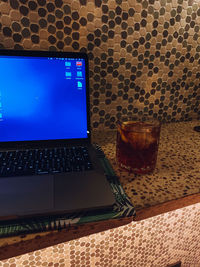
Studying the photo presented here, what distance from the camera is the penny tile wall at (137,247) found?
70 cm

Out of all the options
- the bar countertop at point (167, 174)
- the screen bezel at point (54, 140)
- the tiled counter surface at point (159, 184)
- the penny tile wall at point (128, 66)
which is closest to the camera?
the tiled counter surface at point (159, 184)

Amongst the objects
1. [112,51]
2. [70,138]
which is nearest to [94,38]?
[112,51]

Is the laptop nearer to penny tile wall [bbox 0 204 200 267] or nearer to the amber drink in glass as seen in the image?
the amber drink in glass

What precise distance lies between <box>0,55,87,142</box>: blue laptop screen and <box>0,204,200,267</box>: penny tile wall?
1.29 ft

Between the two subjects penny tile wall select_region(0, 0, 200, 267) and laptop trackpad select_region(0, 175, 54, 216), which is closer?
laptop trackpad select_region(0, 175, 54, 216)

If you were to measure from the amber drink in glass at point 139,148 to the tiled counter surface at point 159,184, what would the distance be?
3cm

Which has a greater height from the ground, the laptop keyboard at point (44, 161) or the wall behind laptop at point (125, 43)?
the wall behind laptop at point (125, 43)

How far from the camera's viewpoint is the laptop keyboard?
559mm

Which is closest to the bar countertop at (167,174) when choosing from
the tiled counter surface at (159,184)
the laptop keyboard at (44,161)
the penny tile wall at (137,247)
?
the tiled counter surface at (159,184)

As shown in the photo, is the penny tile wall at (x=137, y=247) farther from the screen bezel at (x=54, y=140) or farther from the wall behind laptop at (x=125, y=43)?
the wall behind laptop at (x=125, y=43)

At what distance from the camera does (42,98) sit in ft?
2.24

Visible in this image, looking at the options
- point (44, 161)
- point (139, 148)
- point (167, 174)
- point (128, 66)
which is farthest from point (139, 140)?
point (128, 66)

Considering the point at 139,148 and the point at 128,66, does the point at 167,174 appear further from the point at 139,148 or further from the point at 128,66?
the point at 128,66

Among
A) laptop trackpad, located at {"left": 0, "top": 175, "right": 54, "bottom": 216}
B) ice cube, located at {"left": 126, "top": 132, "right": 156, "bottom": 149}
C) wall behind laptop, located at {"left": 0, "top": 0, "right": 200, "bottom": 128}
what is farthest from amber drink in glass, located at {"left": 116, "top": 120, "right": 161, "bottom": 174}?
wall behind laptop, located at {"left": 0, "top": 0, "right": 200, "bottom": 128}
